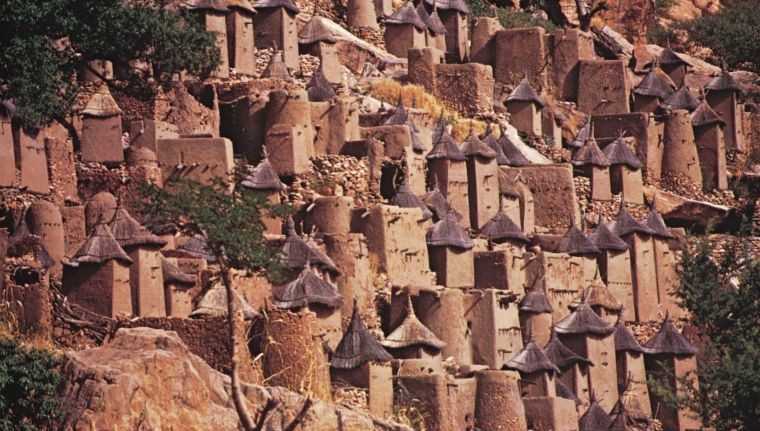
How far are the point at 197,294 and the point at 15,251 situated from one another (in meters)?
3.71

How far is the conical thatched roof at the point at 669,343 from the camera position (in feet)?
217

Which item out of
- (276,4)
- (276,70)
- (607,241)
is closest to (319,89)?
(276,70)

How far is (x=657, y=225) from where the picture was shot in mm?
71625

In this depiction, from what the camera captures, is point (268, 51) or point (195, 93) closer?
point (195, 93)

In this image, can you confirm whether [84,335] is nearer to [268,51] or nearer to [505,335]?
[505,335]

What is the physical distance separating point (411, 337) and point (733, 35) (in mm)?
38667

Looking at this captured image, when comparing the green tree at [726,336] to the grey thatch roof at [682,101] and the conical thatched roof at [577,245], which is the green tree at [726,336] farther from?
the grey thatch roof at [682,101]

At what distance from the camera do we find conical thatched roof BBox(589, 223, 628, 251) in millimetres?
69062

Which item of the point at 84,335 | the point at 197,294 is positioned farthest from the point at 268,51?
the point at 84,335

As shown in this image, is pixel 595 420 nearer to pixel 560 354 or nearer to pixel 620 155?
pixel 560 354

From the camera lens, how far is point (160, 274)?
175 ft

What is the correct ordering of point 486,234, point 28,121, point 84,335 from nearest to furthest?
point 84,335
point 28,121
point 486,234

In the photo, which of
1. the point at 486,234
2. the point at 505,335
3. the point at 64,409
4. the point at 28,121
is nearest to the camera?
the point at 64,409

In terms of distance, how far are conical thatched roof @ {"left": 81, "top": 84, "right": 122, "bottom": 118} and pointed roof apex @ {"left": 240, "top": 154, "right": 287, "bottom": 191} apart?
3225 mm
